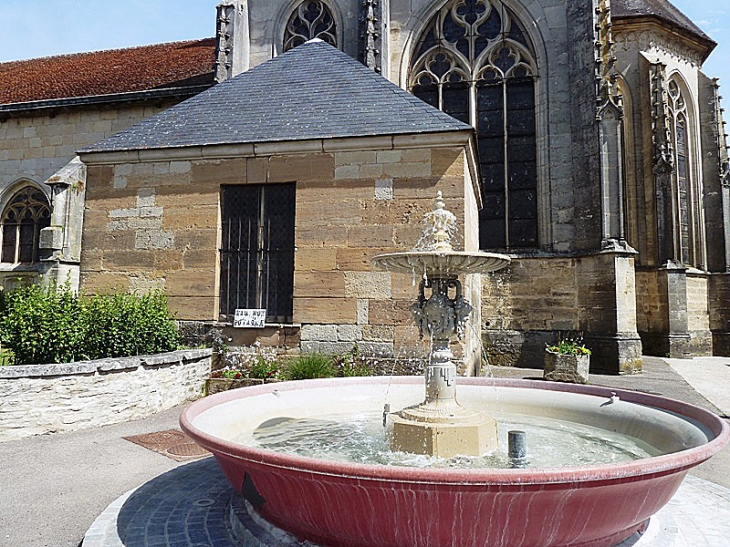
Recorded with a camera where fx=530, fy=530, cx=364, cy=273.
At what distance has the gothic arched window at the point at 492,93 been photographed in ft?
48.7

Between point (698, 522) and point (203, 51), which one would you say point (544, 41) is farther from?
point (698, 522)

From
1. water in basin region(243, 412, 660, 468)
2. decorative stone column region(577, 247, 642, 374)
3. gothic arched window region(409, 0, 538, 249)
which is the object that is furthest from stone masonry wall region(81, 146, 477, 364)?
gothic arched window region(409, 0, 538, 249)

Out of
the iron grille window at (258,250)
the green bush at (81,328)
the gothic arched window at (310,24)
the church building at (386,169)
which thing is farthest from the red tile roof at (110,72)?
the green bush at (81,328)

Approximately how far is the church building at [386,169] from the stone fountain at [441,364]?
3674 mm

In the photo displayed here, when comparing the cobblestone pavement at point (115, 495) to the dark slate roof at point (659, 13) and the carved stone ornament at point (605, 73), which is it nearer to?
the carved stone ornament at point (605, 73)

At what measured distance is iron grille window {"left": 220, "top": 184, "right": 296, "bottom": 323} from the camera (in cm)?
901

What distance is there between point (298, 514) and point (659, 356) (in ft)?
56.3

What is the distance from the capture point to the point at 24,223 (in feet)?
61.5

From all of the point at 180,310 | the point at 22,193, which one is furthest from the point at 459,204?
the point at 22,193

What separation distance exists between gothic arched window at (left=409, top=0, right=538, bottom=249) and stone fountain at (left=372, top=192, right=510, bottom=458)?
10722 millimetres

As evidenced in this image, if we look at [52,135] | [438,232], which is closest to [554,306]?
[438,232]

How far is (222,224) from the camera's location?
9227 millimetres

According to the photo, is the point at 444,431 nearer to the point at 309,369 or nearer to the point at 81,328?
the point at 309,369

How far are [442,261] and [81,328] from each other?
5.43 meters
